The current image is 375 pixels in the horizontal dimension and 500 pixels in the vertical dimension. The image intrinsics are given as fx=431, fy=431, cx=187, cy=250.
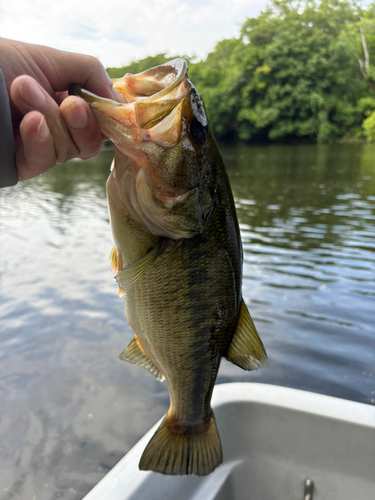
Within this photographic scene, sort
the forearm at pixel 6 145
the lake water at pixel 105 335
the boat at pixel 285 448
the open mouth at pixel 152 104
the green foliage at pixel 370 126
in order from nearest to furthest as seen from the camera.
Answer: the forearm at pixel 6 145 < the open mouth at pixel 152 104 < the boat at pixel 285 448 < the lake water at pixel 105 335 < the green foliage at pixel 370 126

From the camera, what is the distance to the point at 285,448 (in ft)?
8.31

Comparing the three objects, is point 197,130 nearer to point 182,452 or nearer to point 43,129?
point 43,129

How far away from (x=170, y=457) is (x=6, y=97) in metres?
1.48

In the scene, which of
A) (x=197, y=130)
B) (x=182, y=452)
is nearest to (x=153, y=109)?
(x=197, y=130)

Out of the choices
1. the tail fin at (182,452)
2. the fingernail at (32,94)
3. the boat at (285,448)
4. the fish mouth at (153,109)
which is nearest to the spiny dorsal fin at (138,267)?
the fish mouth at (153,109)

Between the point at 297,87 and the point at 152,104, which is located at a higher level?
the point at 297,87

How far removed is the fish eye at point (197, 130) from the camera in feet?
4.85

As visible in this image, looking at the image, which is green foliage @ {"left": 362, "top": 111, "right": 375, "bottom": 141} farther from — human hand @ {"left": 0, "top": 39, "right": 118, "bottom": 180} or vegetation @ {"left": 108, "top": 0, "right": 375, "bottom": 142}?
human hand @ {"left": 0, "top": 39, "right": 118, "bottom": 180}

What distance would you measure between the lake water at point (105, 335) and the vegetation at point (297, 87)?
3422 cm

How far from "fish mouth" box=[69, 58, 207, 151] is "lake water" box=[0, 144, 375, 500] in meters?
3.38

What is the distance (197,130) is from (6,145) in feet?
2.06

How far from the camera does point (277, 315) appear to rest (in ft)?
21.0

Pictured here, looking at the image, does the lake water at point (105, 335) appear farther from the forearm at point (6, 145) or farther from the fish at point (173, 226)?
the forearm at point (6, 145)

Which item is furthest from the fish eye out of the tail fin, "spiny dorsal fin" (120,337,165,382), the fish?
the tail fin
